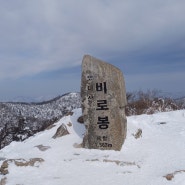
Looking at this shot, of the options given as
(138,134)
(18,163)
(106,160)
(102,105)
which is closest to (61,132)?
(102,105)

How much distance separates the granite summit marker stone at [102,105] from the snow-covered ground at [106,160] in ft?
0.99

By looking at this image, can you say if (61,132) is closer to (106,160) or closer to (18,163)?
(106,160)

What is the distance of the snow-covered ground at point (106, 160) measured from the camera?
19.6 ft

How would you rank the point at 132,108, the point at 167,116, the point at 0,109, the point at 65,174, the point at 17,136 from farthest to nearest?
the point at 0,109 → the point at 17,136 → the point at 132,108 → the point at 167,116 → the point at 65,174

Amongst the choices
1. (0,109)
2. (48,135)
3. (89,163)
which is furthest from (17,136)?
(0,109)

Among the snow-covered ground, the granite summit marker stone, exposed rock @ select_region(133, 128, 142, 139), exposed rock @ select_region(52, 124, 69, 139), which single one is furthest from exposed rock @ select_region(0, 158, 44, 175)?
exposed rock @ select_region(133, 128, 142, 139)

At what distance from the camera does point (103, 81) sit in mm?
8078

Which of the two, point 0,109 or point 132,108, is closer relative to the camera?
point 132,108

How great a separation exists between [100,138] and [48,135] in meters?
2.07

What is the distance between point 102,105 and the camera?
810 cm

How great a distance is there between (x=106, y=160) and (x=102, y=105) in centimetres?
160

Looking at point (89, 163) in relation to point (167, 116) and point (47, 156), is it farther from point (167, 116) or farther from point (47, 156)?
point (167, 116)

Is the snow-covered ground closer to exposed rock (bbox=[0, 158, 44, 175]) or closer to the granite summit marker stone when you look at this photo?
exposed rock (bbox=[0, 158, 44, 175])

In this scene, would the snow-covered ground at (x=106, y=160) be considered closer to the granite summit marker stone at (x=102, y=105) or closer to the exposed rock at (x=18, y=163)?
the exposed rock at (x=18, y=163)
